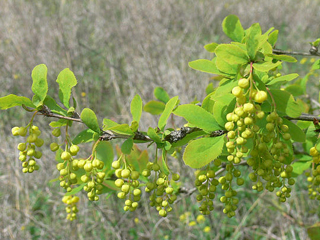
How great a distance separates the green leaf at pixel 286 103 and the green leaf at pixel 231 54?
9 cm

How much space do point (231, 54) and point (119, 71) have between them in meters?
2.56

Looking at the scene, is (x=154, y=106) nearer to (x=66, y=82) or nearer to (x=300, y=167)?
(x=66, y=82)

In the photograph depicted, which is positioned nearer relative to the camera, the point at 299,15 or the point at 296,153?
the point at 296,153

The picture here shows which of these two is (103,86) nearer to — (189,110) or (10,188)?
(10,188)

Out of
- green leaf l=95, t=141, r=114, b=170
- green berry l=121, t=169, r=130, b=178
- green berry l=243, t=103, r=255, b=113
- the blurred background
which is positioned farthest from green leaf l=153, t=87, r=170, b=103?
the blurred background

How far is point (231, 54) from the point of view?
468mm

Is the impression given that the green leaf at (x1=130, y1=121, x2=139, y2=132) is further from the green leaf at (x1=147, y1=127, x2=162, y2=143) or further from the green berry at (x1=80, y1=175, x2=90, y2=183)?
the green berry at (x1=80, y1=175, x2=90, y2=183)

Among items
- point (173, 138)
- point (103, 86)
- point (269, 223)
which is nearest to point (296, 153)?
point (173, 138)

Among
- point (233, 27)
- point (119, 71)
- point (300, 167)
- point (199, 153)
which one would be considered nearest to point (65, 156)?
point (199, 153)

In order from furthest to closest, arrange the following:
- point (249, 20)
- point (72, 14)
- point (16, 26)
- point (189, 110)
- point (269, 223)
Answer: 1. point (249, 20)
2. point (72, 14)
3. point (16, 26)
4. point (269, 223)
5. point (189, 110)

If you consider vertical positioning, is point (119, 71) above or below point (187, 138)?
below

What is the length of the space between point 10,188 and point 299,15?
4671mm

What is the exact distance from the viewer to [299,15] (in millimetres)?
4527

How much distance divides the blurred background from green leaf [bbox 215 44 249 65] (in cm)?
166
